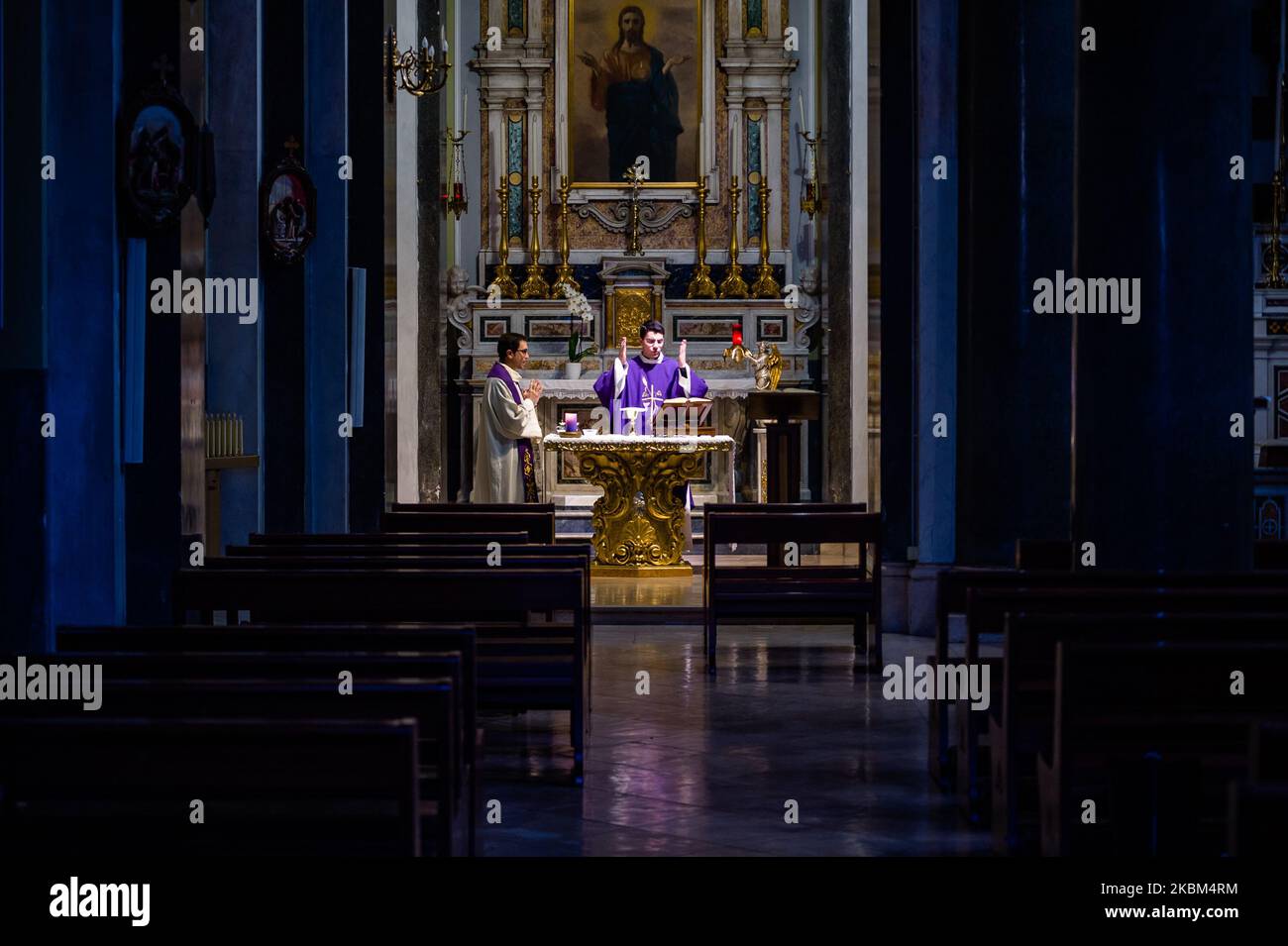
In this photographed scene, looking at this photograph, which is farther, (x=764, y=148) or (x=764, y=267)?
(x=764, y=148)

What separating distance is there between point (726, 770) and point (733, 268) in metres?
12.2

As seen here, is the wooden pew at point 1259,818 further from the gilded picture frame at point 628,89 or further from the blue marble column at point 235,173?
the gilded picture frame at point 628,89

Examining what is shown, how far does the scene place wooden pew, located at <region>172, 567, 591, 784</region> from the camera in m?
6.30

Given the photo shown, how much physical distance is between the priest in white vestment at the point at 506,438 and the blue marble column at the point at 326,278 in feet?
8.14

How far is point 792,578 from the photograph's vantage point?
32.7 feet

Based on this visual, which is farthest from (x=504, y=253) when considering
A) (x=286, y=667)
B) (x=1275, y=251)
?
(x=286, y=667)

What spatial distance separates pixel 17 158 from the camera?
7.05m

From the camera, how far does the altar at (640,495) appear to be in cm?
1377

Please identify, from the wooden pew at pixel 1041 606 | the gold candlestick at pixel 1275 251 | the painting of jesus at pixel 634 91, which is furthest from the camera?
the painting of jesus at pixel 634 91

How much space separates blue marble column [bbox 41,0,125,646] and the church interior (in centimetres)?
2

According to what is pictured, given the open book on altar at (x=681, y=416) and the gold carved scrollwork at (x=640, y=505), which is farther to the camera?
the open book on altar at (x=681, y=416)

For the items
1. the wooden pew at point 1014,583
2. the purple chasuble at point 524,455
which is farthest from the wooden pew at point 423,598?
the purple chasuble at point 524,455

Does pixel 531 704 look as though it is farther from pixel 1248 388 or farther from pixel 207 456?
pixel 207 456

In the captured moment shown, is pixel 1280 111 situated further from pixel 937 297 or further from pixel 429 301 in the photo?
pixel 429 301
